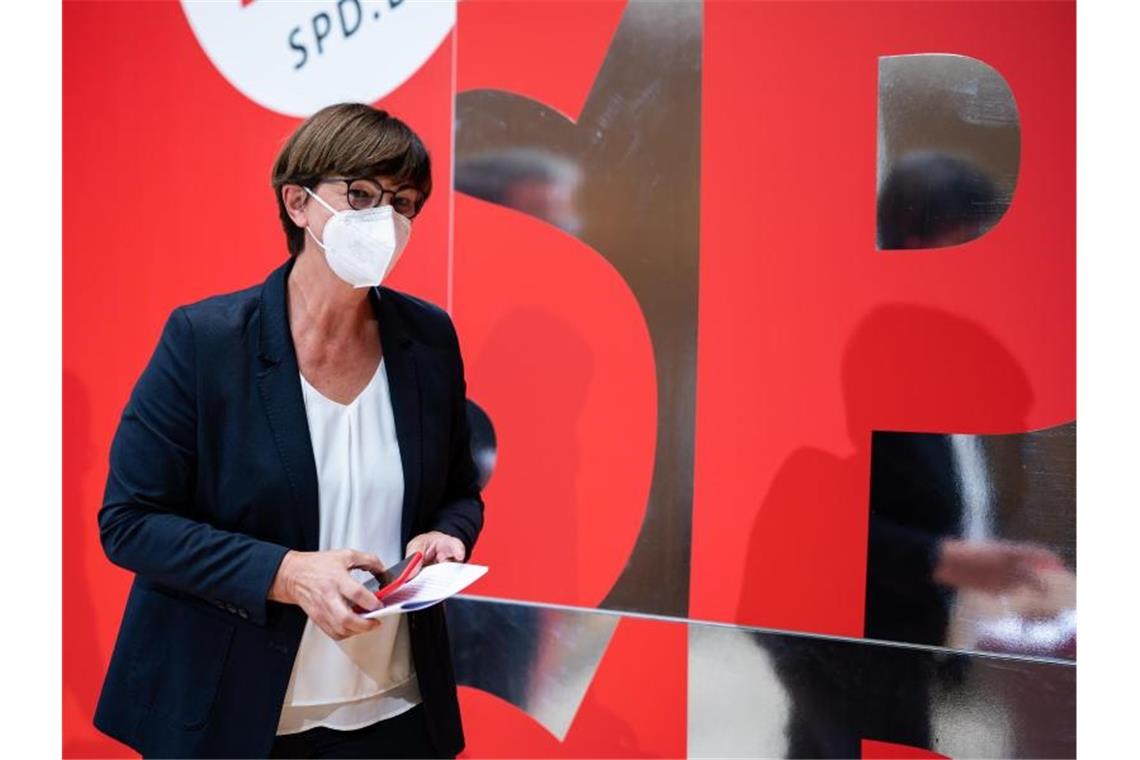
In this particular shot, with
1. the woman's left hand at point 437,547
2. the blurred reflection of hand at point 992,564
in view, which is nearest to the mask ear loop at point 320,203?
the woman's left hand at point 437,547

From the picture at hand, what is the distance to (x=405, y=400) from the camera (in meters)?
1.66

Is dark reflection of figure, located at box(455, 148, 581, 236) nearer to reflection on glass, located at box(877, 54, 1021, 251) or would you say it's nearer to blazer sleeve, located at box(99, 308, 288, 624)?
reflection on glass, located at box(877, 54, 1021, 251)

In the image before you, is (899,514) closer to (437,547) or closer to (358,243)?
(437,547)

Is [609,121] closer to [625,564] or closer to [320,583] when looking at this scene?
[625,564]

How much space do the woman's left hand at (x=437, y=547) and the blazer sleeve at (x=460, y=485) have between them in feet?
0.26

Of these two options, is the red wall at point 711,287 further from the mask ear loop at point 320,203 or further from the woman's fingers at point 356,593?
the woman's fingers at point 356,593

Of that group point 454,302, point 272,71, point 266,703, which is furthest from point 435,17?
point 266,703

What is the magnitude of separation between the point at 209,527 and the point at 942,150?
5.31 feet

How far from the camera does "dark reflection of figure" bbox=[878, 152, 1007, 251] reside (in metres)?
2.14

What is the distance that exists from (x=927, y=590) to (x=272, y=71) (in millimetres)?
2042

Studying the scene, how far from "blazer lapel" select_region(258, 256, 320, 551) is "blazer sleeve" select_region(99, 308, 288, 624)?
3.2 inches

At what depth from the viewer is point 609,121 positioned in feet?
7.89

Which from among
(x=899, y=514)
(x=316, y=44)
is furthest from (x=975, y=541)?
(x=316, y=44)

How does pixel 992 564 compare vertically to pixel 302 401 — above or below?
below
